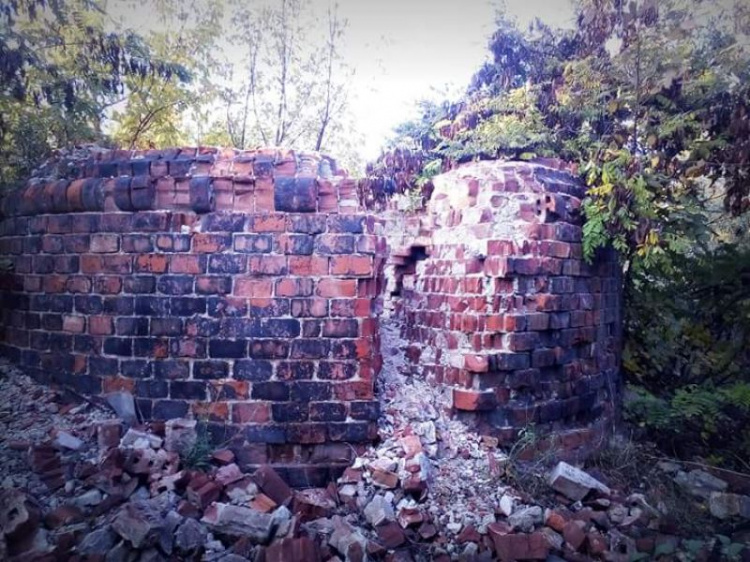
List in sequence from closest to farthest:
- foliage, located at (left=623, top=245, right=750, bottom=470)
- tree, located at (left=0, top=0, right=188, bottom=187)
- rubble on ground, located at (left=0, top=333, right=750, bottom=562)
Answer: rubble on ground, located at (left=0, top=333, right=750, bottom=562) < foliage, located at (left=623, top=245, right=750, bottom=470) < tree, located at (left=0, top=0, right=188, bottom=187)

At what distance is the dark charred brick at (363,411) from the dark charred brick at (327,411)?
0.17 feet

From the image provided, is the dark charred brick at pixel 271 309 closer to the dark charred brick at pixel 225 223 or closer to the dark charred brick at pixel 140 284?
the dark charred brick at pixel 225 223

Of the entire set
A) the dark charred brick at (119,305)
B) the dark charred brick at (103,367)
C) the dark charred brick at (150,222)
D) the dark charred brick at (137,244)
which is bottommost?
the dark charred brick at (103,367)

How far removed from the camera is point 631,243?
3.75 metres

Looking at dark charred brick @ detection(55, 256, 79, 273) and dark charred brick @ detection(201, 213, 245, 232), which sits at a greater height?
dark charred brick @ detection(201, 213, 245, 232)

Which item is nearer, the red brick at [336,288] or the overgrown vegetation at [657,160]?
the red brick at [336,288]

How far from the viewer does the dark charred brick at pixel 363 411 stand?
9.50ft

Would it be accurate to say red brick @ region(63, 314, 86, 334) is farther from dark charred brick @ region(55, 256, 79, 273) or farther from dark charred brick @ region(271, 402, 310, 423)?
dark charred brick @ region(271, 402, 310, 423)

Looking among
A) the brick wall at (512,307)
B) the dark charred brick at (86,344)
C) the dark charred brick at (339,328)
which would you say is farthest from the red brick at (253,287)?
the brick wall at (512,307)

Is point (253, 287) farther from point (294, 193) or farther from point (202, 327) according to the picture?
point (294, 193)

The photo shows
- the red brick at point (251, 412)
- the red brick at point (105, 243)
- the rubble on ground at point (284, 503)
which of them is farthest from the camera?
the red brick at point (105, 243)

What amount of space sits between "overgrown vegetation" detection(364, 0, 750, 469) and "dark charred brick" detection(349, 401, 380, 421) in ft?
6.45

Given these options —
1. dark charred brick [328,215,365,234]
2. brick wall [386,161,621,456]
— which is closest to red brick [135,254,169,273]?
dark charred brick [328,215,365,234]

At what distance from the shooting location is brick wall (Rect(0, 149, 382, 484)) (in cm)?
286
